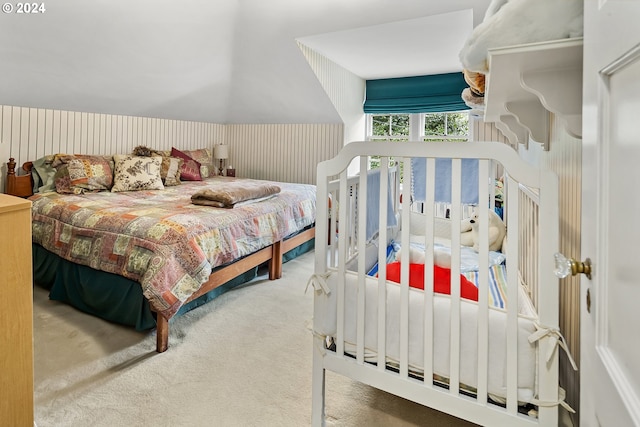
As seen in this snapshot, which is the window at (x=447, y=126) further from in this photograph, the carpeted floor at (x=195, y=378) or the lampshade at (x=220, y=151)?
the carpeted floor at (x=195, y=378)

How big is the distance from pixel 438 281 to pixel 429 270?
0.82ft

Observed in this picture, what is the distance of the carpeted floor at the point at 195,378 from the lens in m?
1.49

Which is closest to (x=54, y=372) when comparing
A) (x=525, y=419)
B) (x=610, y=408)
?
(x=525, y=419)

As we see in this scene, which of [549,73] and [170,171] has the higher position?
[170,171]

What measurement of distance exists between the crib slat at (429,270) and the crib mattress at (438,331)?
0.9 inches

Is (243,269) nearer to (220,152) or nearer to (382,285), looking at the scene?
(382,285)

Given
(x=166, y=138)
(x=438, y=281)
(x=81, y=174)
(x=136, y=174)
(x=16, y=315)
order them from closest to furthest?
(x=16, y=315), (x=438, y=281), (x=81, y=174), (x=136, y=174), (x=166, y=138)

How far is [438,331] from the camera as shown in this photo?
3.88ft

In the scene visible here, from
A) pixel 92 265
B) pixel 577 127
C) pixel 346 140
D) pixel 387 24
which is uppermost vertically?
pixel 387 24

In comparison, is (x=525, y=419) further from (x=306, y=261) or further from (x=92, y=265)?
(x=306, y=261)

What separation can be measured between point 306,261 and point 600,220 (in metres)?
3.22

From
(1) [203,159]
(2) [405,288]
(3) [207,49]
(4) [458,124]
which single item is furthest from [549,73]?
(1) [203,159]

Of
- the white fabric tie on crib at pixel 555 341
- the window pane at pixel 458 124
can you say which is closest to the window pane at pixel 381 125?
the window pane at pixel 458 124

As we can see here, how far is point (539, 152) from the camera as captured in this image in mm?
1852
